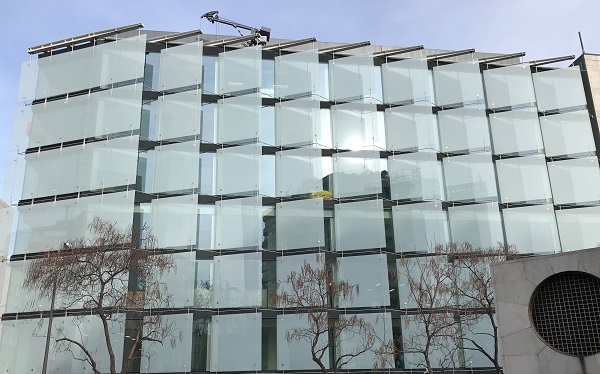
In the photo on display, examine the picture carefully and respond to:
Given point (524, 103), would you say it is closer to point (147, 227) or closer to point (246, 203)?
point (246, 203)

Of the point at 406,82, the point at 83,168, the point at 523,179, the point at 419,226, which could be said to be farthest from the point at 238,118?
the point at 523,179

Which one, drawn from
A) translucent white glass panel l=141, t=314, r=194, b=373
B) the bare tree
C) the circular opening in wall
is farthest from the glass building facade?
the circular opening in wall

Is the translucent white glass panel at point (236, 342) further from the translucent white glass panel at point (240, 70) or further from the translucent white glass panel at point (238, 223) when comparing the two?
the translucent white glass panel at point (240, 70)

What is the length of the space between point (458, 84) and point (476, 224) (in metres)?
9.97

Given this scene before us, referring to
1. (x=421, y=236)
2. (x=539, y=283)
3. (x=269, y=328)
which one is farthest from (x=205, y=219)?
(x=539, y=283)

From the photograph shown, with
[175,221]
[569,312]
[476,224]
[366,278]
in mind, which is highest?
[476,224]

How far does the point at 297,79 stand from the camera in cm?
3969

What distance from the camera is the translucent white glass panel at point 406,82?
40.6 meters

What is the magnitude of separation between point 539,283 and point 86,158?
27.6 metres

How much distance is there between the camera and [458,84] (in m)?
41.5

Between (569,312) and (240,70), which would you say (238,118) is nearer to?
(240,70)

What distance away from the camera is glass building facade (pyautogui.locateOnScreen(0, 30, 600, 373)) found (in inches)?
1342

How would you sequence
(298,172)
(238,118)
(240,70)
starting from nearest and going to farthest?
(298,172) → (238,118) → (240,70)

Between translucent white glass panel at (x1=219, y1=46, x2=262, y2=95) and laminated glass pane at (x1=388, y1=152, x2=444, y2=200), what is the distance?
10.1 m
